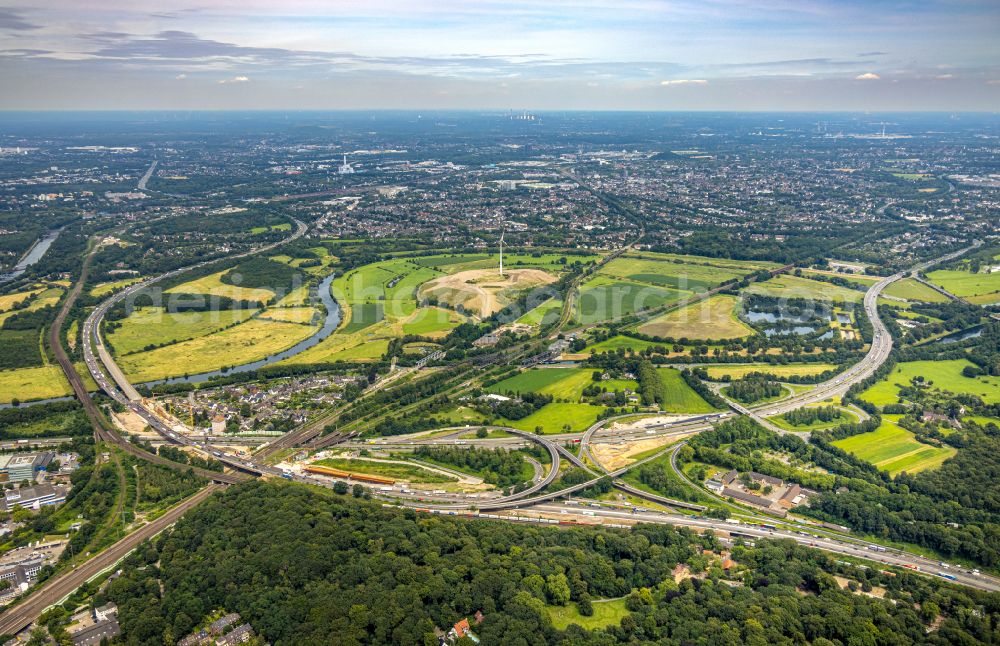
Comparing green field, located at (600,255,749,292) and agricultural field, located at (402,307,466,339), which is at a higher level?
green field, located at (600,255,749,292)

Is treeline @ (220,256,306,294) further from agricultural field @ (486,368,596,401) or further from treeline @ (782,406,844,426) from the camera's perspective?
treeline @ (782,406,844,426)

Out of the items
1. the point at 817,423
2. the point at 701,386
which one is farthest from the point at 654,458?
the point at 817,423

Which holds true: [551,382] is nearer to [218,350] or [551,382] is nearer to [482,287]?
[482,287]

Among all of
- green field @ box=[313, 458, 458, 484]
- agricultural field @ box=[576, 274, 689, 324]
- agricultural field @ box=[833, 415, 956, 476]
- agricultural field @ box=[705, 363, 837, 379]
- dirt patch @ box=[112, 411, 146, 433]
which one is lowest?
green field @ box=[313, 458, 458, 484]

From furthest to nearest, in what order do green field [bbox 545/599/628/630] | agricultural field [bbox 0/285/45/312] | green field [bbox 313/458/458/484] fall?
agricultural field [bbox 0/285/45/312]
green field [bbox 313/458/458/484]
green field [bbox 545/599/628/630]

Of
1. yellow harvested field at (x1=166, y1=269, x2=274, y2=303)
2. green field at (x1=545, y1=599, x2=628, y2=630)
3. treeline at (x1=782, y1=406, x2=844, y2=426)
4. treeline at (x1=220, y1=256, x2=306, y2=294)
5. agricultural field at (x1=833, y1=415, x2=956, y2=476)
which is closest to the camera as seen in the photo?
green field at (x1=545, y1=599, x2=628, y2=630)

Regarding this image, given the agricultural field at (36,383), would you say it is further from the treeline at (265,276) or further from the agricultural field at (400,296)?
the treeline at (265,276)

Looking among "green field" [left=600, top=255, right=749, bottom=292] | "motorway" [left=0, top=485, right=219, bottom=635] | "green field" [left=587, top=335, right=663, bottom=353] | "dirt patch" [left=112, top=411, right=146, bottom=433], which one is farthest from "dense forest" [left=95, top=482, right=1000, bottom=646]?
"green field" [left=600, top=255, right=749, bottom=292]
